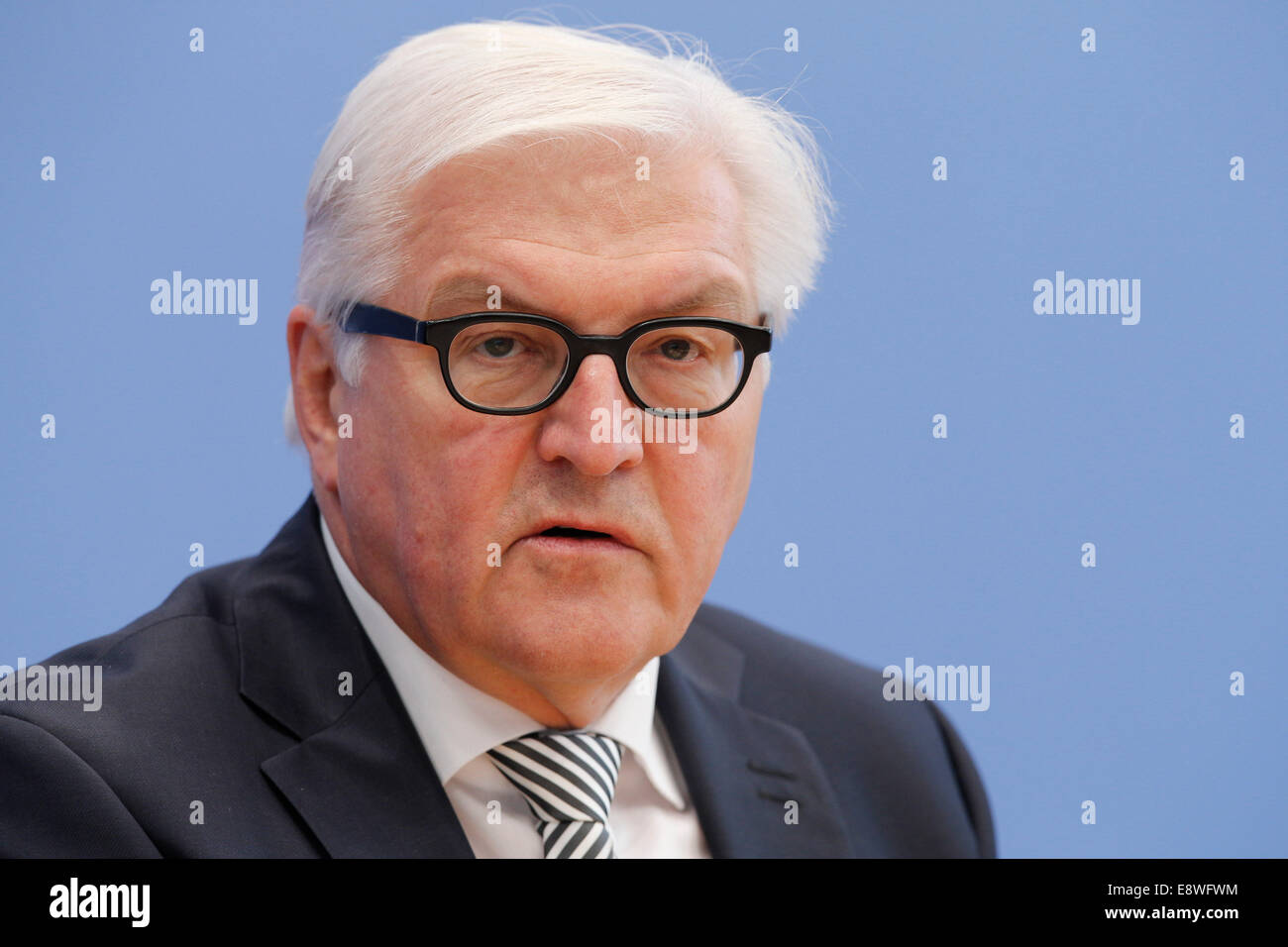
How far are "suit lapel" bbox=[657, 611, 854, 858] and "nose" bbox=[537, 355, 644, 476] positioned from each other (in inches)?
21.8

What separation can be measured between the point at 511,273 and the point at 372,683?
622 millimetres

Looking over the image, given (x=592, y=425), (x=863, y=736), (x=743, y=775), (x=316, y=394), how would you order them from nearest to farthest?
(x=592, y=425) → (x=316, y=394) → (x=743, y=775) → (x=863, y=736)

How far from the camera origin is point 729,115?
188cm

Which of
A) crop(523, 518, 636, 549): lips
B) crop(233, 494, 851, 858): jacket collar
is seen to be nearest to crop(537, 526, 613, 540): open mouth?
crop(523, 518, 636, 549): lips

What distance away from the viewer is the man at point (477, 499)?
5.48ft

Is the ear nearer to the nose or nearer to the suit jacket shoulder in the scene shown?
the nose

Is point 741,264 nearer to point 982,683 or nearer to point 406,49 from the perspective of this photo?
point 406,49

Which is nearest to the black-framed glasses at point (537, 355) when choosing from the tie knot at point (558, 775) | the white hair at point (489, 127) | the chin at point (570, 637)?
the white hair at point (489, 127)

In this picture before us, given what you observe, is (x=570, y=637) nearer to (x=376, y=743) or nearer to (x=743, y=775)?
(x=376, y=743)

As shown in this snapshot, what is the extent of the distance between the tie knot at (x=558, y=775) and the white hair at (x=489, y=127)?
23.1 inches

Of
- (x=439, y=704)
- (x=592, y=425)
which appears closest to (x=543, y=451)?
(x=592, y=425)

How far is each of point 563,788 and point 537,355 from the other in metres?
0.63
